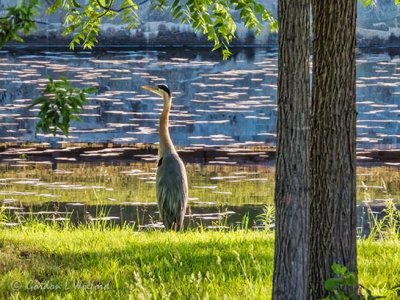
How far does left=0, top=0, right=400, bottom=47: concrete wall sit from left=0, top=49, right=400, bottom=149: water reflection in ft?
39.4

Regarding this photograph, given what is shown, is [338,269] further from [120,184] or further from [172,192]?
[120,184]

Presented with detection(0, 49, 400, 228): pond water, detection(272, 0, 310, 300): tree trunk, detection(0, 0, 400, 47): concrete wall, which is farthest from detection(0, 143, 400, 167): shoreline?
detection(0, 0, 400, 47): concrete wall

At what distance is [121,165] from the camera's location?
62.9 ft

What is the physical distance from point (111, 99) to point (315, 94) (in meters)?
25.8

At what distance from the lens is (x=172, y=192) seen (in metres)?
11.9

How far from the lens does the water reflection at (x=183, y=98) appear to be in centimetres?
2400

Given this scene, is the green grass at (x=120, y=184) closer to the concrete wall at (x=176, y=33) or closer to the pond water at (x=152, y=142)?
the pond water at (x=152, y=142)

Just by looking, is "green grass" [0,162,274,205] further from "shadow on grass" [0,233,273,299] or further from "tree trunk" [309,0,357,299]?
"tree trunk" [309,0,357,299]

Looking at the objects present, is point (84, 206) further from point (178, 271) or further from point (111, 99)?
point (111, 99)

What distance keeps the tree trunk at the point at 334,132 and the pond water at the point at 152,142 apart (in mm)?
2095

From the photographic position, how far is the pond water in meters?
15.1

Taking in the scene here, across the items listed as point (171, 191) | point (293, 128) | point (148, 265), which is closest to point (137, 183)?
point (171, 191)

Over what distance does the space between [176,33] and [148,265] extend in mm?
60341

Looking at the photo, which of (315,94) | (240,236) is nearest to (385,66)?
(240,236)
